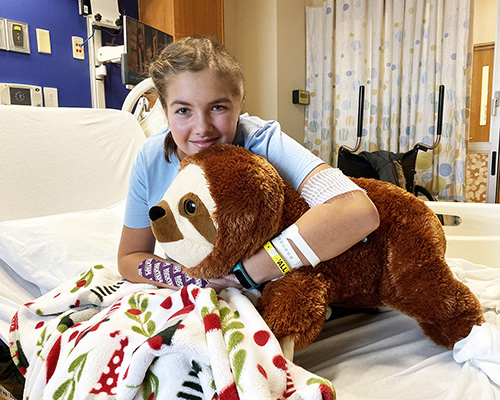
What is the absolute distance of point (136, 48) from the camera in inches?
77.5

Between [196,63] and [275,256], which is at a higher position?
[196,63]

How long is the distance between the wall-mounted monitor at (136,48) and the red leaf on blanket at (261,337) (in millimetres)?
1546

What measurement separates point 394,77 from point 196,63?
260cm

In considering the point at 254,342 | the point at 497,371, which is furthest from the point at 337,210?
the point at 497,371

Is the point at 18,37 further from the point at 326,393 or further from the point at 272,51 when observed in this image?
the point at 326,393

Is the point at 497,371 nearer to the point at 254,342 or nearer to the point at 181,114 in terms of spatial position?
the point at 254,342

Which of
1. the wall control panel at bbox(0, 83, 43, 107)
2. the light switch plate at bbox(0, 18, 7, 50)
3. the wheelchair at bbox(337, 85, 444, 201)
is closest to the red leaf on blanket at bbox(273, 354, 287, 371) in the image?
the wheelchair at bbox(337, 85, 444, 201)

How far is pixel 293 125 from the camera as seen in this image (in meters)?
3.49

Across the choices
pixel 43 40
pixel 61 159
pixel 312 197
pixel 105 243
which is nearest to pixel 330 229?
pixel 312 197

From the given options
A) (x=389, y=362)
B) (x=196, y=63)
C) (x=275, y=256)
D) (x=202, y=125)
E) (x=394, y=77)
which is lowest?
(x=389, y=362)

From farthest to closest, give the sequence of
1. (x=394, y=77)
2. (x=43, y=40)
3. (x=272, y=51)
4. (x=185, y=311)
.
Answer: (x=272, y=51), (x=394, y=77), (x=43, y=40), (x=185, y=311)

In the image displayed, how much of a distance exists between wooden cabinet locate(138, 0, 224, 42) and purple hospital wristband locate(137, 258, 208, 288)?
222 cm

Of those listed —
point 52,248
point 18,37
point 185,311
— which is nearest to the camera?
point 185,311

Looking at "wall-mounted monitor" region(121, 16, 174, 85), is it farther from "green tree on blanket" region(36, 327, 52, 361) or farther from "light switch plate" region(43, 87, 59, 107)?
"green tree on blanket" region(36, 327, 52, 361)
